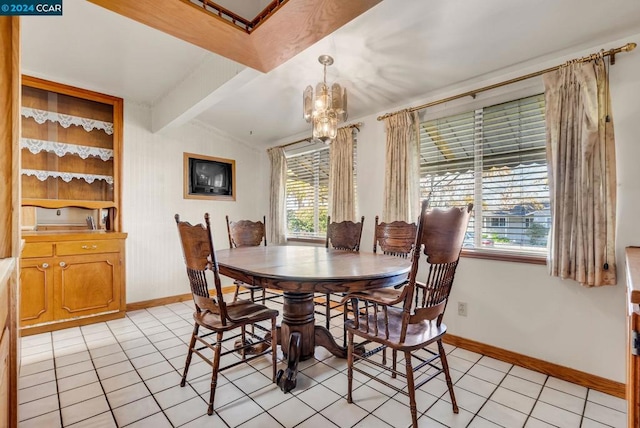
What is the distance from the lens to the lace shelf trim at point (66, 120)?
10.4 feet

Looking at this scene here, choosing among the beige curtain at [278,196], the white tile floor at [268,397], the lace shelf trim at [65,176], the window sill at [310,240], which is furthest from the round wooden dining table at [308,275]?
the lace shelf trim at [65,176]

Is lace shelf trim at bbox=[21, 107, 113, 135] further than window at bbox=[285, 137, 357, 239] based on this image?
No

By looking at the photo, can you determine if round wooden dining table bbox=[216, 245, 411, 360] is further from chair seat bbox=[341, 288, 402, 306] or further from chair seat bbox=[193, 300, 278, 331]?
chair seat bbox=[193, 300, 278, 331]

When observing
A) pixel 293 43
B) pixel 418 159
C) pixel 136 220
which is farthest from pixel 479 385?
pixel 136 220

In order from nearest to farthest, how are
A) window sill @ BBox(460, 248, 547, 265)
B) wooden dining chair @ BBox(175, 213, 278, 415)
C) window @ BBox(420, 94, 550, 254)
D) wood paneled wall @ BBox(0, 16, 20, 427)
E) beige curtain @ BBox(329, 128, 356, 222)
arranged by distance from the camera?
wood paneled wall @ BBox(0, 16, 20, 427)
wooden dining chair @ BBox(175, 213, 278, 415)
window sill @ BBox(460, 248, 547, 265)
window @ BBox(420, 94, 550, 254)
beige curtain @ BBox(329, 128, 356, 222)

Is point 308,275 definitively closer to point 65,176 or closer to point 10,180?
point 10,180

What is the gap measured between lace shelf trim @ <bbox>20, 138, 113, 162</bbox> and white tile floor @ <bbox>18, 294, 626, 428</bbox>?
6.55 ft

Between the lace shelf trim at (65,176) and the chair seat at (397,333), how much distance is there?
131 inches

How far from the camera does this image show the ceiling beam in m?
1.72

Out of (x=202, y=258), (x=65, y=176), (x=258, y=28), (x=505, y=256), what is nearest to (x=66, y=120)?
(x=65, y=176)

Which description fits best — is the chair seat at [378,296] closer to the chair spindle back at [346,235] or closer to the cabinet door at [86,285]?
the chair spindle back at [346,235]

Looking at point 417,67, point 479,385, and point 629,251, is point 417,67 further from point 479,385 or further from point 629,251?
point 479,385

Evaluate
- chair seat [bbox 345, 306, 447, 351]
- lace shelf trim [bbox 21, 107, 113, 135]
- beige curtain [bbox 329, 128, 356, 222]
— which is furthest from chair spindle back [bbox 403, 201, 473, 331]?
lace shelf trim [bbox 21, 107, 113, 135]

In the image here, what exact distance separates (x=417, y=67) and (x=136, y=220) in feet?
11.6
